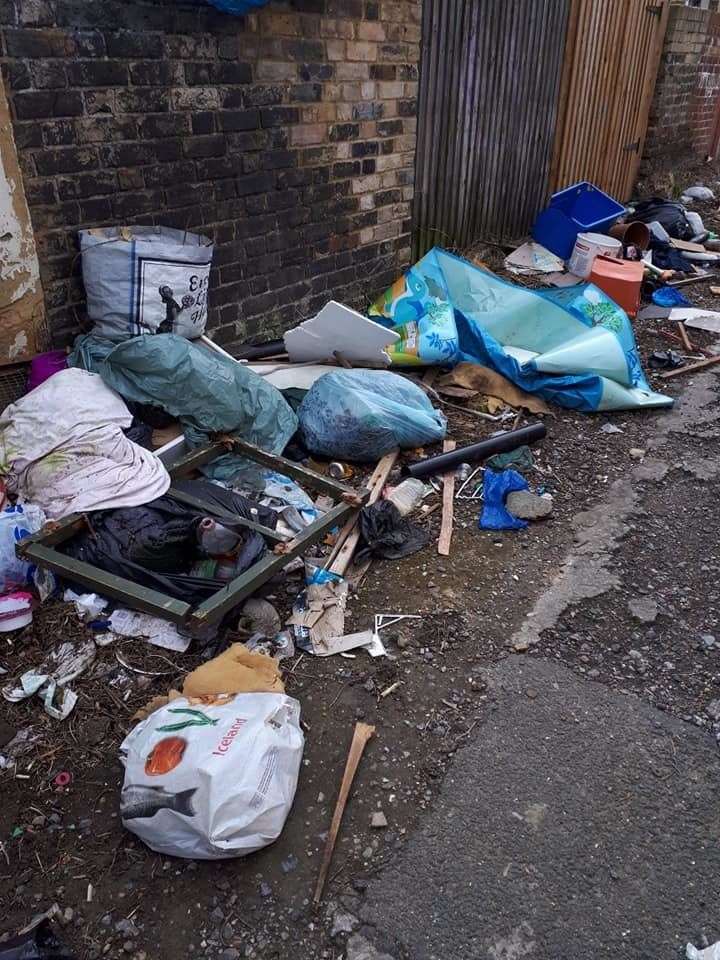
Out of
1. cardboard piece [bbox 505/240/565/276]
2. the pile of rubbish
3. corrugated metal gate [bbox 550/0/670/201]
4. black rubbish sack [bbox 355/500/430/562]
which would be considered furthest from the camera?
corrugated metal gate [bbox 550/0/670/201]

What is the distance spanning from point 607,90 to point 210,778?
9.06 m

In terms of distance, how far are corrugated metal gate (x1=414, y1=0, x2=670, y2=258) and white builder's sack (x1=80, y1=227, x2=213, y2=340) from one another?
285 cm

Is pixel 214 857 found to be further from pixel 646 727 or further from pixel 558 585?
pixel 558 585

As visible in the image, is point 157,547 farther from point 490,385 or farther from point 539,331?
point 539,331

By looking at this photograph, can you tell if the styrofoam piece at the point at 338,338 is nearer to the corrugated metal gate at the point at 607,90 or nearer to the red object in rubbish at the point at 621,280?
the red object in rubbish at the point at 621,280

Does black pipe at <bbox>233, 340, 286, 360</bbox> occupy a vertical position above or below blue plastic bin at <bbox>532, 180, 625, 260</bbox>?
below

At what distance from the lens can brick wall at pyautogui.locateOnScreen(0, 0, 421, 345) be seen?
3.22 m

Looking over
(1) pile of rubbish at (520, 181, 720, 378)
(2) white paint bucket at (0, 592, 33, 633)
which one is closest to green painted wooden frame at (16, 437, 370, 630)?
(2) white paint bucket at (0, 592, 33, 633)

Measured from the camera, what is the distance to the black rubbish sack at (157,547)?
9.25 ft

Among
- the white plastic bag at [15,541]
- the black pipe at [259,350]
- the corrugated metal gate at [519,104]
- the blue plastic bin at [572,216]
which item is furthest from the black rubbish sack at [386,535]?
the blue plastic bin at [572,216]

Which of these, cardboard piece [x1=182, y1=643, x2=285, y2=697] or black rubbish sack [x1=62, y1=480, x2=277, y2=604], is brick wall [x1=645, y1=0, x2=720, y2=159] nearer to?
black rubbish sack [x1=62, y1=480, x2=277, y2=604]

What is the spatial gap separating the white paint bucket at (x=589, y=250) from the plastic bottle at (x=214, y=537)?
483cm

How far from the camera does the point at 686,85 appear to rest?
1045cm

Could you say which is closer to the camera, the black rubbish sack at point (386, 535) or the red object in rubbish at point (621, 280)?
the black rubbish sack at point (386, 535)
